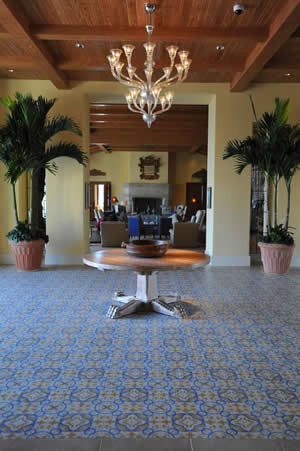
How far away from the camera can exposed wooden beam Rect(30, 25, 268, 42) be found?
4660 millimetres

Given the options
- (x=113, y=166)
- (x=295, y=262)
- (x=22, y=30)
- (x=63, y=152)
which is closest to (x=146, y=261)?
(x=22, y=30)

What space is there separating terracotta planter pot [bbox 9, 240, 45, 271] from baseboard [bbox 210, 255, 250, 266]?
304cm

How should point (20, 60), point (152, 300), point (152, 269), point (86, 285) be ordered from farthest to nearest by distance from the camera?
point (20, 60)
point (86, 285)
point (152, 300)
point (152, 269)

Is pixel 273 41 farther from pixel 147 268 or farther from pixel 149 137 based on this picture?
pixel 149 137

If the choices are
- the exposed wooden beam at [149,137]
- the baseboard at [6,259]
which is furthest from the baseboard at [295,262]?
the exposed wooden beam at [149,137]

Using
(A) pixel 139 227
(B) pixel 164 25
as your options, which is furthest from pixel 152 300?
(A) pixel 139 227

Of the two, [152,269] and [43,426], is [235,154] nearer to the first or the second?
[152,269]

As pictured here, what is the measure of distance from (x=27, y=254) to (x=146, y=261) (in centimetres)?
307

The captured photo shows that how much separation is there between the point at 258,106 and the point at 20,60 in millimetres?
4063

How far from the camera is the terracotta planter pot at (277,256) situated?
20.2 feet

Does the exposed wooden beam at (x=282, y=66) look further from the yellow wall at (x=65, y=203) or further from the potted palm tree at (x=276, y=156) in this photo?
the yellow wall at (x=65, y=203)

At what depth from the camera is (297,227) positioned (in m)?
7.06

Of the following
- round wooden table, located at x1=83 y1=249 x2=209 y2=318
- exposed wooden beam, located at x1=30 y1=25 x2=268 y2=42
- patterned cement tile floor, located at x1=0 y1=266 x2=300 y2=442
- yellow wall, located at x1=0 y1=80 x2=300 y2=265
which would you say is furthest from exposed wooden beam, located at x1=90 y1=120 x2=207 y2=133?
round wooden table, located at x1=83 y1=249 x2=209 y2=318

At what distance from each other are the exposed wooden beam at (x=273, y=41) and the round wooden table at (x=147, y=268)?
2630 millimetres
